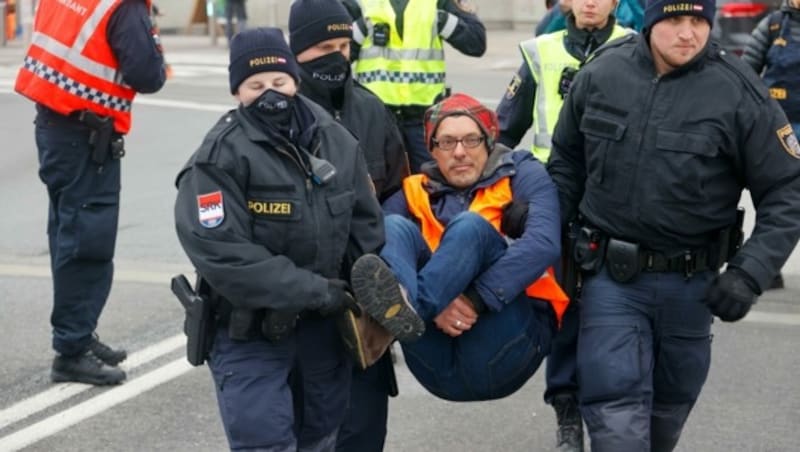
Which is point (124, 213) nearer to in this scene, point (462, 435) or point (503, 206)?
point (462, 435)

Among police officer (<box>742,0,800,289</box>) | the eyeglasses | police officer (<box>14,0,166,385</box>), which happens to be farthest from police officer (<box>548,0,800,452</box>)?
police officer (<box>742,0,800,289</box>)

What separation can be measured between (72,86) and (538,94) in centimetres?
198

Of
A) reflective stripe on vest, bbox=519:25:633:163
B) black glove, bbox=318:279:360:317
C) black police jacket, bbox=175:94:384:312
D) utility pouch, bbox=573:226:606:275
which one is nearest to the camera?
black police jacket, bbox=175:94:384:312

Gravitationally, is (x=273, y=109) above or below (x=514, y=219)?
above

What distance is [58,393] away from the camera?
671 centimetres

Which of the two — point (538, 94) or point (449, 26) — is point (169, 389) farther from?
point (449, 26)

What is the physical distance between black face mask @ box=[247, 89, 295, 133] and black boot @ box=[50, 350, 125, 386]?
2632mm

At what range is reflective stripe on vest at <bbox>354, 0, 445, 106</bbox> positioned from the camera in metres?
7.45

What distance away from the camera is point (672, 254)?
16.4ft

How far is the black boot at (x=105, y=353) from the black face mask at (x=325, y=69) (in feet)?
6.42

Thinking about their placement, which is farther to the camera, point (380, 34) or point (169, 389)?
point (380, 34)

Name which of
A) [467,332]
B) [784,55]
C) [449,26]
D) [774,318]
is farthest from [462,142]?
[784,55]

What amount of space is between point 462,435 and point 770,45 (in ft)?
11.0

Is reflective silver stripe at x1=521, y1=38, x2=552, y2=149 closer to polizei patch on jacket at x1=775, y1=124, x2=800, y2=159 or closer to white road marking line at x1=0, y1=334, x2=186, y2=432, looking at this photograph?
polizei patch on jacket at x1=775, y1=124, x2=800, y2=159
